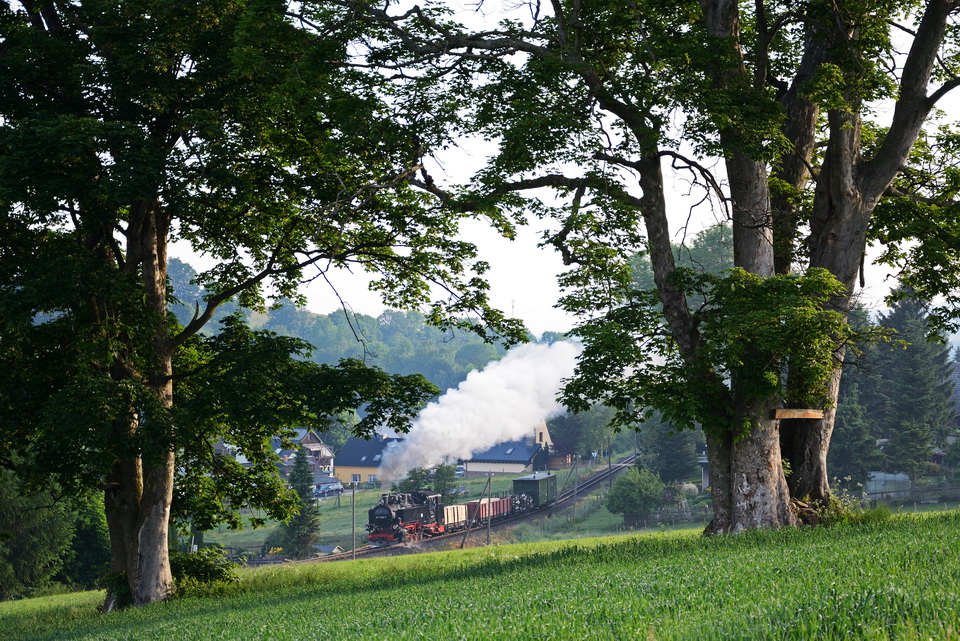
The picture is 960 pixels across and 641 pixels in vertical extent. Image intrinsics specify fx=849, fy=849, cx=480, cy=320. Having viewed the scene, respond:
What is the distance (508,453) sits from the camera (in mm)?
83438

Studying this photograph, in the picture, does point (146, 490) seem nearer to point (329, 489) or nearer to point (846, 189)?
point (846, 189)

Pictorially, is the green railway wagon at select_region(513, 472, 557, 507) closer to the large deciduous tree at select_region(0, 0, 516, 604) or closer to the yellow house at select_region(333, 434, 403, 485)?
the yellow house at select_region(333, 434, 403, 485)

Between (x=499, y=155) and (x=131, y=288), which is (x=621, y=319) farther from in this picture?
(x=131, y=288)

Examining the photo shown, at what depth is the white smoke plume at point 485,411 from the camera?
6681 cm

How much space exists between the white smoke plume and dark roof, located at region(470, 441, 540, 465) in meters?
4.59

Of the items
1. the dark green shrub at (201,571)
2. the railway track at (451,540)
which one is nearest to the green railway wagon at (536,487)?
the railway track at (451,540)

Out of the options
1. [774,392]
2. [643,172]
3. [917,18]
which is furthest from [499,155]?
[917,18]

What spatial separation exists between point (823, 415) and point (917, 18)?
341 inches

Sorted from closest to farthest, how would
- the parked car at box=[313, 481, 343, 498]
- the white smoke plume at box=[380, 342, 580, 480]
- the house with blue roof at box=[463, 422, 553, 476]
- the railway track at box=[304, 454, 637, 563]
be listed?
the railway track at box=[304, 454, 637, 563]
the white smoke plume at box=[380, 342, 580, 480]
the house with blue roof at box=[463, 422, 553, 476]
the parked car at box=[313, 481, 343, 498]

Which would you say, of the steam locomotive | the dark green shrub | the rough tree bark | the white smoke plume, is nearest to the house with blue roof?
the white smoke plume

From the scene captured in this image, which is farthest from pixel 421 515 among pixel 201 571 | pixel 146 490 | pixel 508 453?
pixel 508 453

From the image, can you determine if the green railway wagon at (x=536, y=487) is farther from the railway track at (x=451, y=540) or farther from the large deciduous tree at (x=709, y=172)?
the large deciduous tree at (x=709, y=172)

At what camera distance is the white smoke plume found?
66812 millimetres

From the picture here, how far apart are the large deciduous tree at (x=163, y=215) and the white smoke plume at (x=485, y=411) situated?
4733 cm
